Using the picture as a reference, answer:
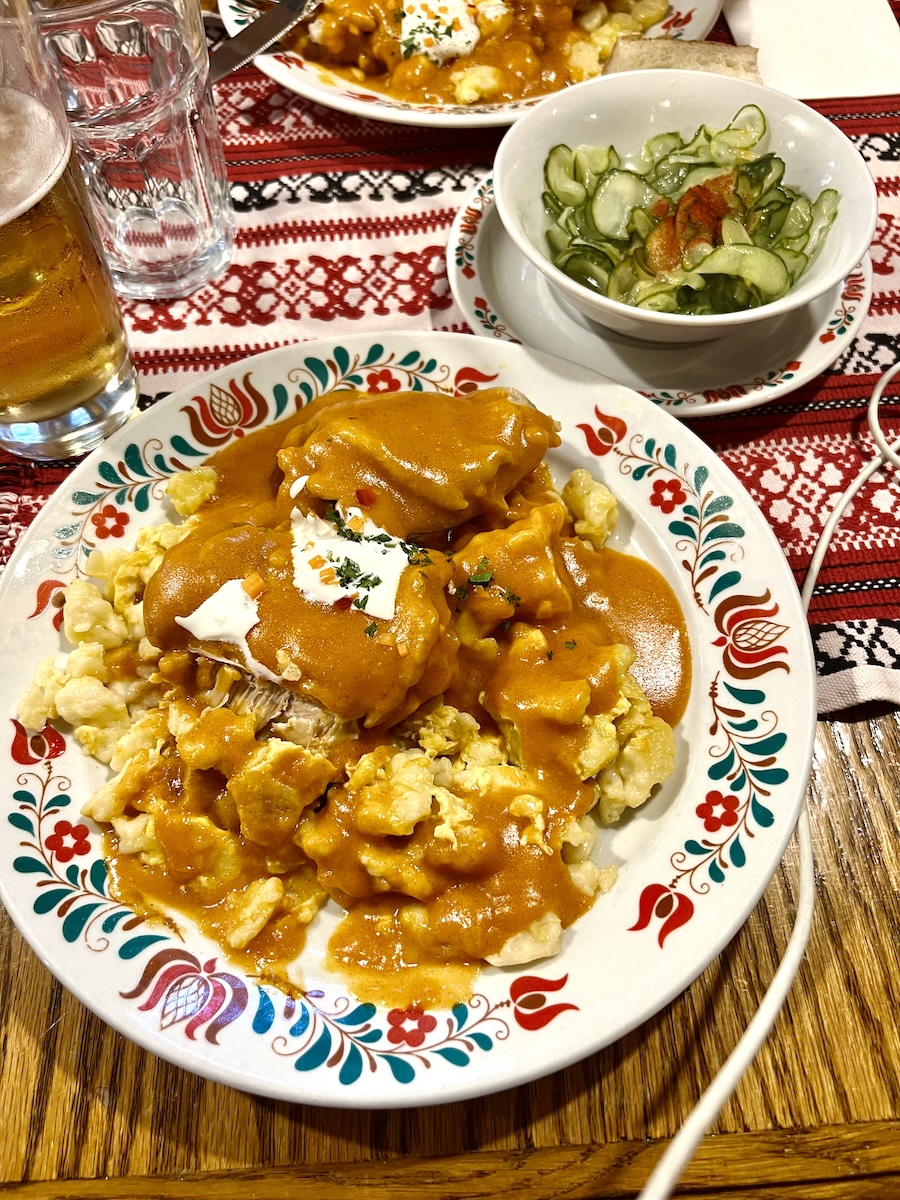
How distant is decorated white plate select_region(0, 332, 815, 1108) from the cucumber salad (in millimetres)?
351

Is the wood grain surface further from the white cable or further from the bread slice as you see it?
the bread slice

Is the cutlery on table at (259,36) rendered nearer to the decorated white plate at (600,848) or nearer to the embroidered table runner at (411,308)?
the embroidered table runner at (411,308)

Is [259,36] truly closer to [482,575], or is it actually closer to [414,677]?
[482,575]

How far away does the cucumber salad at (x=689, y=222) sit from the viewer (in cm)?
229

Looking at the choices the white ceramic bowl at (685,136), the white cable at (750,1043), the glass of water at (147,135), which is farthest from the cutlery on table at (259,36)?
the white cable at (750,1043)

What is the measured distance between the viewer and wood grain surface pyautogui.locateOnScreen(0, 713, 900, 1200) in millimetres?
1629

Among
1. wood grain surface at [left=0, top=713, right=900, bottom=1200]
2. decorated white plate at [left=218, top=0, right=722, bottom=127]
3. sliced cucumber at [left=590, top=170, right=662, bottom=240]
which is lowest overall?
wood grain surface at [left=0, top=713, right=900, bottom=1200]

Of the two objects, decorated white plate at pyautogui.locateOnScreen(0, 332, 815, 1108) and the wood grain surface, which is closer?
decorated white plate at pyautogui.locateOnScreen(0, 332, 815, 1108)

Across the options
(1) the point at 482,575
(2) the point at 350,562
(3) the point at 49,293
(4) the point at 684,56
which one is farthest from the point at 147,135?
(4) the point at 684,56

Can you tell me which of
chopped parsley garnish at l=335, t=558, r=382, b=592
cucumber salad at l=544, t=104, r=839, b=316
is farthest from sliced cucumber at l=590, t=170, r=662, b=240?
chopped parsley garnish at l=335, t=558, r=382, b=592

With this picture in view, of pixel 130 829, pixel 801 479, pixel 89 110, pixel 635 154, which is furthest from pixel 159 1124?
pixel 635 154

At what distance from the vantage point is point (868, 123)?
3113mm

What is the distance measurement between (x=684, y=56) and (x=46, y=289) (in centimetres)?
218

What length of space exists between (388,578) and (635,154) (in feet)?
5.36
